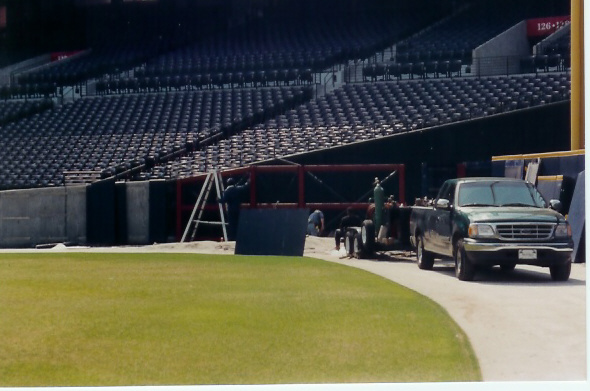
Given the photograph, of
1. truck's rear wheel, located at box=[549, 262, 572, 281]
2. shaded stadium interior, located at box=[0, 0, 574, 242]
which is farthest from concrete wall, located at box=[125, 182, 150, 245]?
truck's rear wheel, located at box=[549, 262, 572, 281]

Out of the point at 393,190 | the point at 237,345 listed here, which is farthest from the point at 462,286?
the point at 393,190

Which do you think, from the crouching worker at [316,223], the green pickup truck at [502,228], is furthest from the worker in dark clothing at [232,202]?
the green pickup truck at [502,228]

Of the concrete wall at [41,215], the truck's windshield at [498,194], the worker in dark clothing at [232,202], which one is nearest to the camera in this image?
the truck's windshield at [498,194]

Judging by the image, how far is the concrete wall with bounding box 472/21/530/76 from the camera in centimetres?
2920

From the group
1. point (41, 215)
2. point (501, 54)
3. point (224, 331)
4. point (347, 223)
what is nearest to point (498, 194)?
point (224, 331)

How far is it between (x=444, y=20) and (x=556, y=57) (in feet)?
11.1

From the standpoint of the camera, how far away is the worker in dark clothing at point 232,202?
2619 centimetres

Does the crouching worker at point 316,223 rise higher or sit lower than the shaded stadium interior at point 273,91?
lower

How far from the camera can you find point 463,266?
16.2m

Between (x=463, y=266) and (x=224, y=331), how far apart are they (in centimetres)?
529

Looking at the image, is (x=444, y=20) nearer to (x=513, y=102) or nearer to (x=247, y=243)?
(x=513, y=102)

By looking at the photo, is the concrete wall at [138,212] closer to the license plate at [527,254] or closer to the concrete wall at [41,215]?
the concrete wall at [41,215]

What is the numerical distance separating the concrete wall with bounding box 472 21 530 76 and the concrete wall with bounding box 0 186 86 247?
11330 millimetres

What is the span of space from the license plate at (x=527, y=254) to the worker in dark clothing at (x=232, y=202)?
11249 mm
